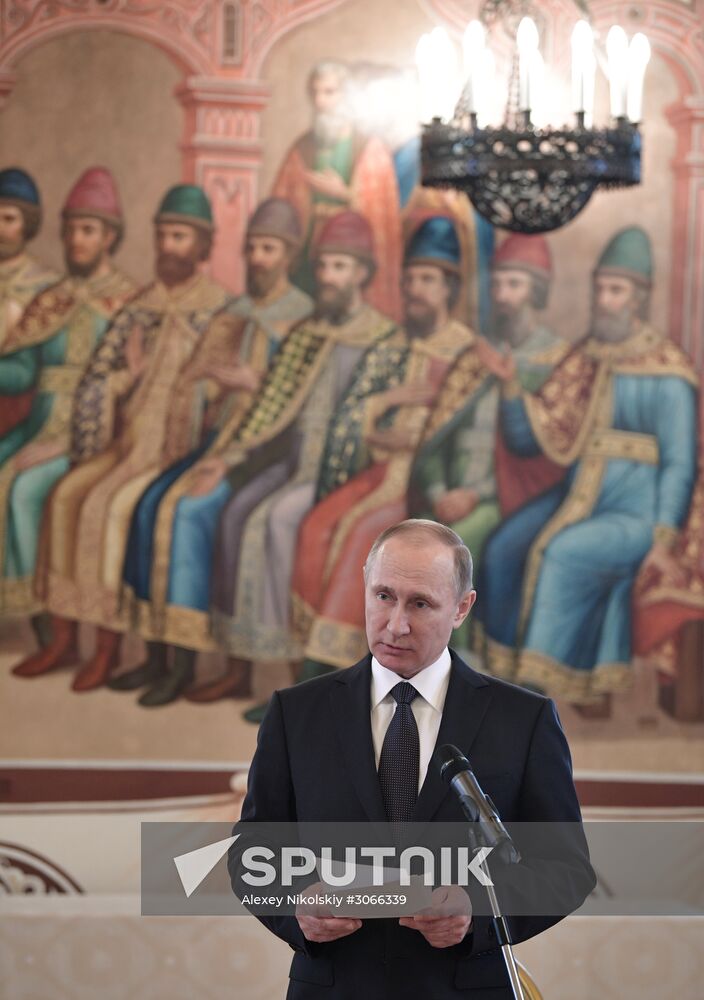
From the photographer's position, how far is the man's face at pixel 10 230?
5.99m

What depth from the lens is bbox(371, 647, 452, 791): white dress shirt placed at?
2.94 m

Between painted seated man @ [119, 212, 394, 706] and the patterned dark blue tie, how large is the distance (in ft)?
10.2

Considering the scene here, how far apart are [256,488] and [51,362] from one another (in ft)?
3.43

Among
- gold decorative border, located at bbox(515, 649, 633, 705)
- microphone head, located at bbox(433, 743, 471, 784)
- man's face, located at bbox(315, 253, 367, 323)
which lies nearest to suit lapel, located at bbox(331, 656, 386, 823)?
microphone head, located at bbox(433, 743, 471, 784)

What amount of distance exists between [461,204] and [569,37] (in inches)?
34.4

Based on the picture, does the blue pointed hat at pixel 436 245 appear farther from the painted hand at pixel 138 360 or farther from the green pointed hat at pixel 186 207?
the painted hand at pixel 138 360

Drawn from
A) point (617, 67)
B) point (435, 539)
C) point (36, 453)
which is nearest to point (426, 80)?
point (617, 67)

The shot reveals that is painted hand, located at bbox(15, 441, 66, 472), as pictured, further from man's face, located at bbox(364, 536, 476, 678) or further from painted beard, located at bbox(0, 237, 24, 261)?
man's face, located at bbox(364, 536, 476, 678)

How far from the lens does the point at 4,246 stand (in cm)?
600

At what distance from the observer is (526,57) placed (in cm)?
470

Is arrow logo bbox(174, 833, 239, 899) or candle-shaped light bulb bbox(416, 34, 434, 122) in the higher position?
candle-shaped light bulb bbox(416, 34, 434, 122)

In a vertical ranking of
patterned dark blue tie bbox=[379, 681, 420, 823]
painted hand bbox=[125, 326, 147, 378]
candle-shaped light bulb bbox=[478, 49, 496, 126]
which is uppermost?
candle-shaped light bulb bbox=[478, 49, 496, 126]

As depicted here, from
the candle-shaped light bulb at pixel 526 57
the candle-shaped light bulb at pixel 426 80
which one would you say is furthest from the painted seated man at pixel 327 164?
the candle-shaped light bulb at pixel 526 57

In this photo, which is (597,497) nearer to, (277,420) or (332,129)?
(277,420)
